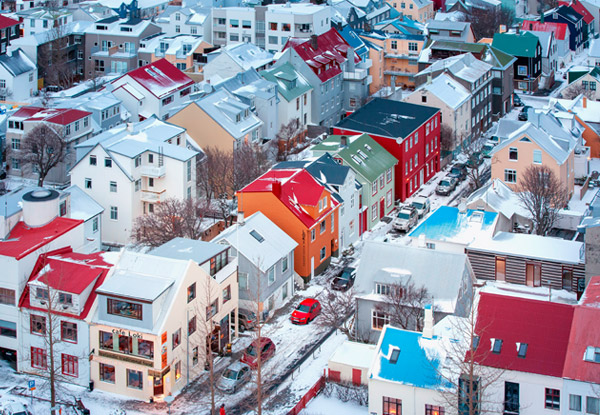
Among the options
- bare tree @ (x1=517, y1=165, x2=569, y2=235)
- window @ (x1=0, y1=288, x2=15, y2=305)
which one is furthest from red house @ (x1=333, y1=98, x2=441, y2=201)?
window @ (x1=0, y1=288, x2=15, y2=305)

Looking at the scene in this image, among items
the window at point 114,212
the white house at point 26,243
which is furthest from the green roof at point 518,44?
the white house at point 26,243

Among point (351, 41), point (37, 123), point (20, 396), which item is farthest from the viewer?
point (351, 41)

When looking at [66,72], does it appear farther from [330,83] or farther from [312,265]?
[312,265]

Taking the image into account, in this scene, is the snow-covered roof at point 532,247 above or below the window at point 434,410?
above

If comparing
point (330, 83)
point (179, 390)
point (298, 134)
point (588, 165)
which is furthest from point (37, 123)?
point (588, 165)

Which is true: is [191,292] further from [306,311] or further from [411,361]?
[411,361]

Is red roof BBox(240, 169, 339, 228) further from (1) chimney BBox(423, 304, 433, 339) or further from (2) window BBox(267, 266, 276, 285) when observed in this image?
(1) chimney BBox(423, 304, 433, 339)

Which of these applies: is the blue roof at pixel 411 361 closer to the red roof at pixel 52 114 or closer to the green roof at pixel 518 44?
the red roof at pixel 52 114
